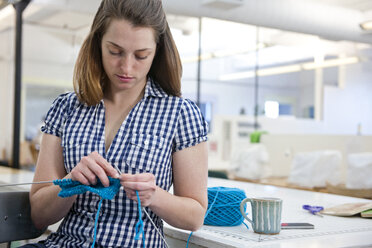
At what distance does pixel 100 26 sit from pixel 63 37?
465 cm

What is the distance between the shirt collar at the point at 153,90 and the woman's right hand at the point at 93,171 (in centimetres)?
27

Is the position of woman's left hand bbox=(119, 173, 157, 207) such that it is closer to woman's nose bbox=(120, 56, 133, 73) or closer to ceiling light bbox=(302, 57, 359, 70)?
woman's nose bbox=(120, 56, 133, 73)

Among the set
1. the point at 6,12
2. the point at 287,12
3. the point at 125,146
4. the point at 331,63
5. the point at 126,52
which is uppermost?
the point at 6,12

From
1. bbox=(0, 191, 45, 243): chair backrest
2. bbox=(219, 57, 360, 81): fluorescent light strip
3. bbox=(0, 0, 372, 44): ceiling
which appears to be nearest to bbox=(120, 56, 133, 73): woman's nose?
bbox=(0, 191, 45, 243): chair backrest

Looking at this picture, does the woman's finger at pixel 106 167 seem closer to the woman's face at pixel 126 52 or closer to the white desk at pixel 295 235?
the woman's face at pixel 126 52

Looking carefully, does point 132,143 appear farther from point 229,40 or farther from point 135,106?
point 229,40

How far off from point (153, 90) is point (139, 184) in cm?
34

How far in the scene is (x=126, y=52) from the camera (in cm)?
115

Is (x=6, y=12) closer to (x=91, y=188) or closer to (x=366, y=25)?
(x=366, y=25)

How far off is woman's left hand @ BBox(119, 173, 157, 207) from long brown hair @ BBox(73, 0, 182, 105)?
0.32 m

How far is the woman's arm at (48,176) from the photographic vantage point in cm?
118

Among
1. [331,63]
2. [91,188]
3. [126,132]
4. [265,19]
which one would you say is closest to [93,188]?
[91,188]

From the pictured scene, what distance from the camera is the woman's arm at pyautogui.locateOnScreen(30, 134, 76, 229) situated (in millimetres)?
1185

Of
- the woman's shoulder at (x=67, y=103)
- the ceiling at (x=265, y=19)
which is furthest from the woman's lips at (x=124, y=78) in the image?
the ceiling at (x=265, y=19)
